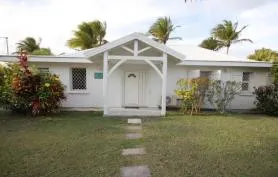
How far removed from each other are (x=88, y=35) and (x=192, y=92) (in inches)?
666

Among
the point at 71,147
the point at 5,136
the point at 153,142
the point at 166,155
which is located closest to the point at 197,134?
the point at 153,142

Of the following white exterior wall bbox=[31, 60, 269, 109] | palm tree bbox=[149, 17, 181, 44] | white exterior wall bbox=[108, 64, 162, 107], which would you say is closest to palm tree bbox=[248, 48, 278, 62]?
palm tree bbox=[149, 17, 181, 44]

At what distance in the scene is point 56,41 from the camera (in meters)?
28.0

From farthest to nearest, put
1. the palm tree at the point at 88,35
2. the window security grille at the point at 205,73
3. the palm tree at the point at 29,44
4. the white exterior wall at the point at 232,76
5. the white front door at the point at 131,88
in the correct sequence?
1. the palm tree at the point at 29,44
2. the palm tree at the point at 88,35
3. the window security grille at the point at 205,73
4. the white exterior wall at the point at 232,76
5. the white front door at the point at 131,88

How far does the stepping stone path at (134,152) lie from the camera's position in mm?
4043

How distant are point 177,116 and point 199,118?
3.12 ft

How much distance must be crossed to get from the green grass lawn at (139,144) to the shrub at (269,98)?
2.32 meters

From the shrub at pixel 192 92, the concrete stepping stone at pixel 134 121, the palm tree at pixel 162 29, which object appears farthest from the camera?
the palm tree at pixel 162 29

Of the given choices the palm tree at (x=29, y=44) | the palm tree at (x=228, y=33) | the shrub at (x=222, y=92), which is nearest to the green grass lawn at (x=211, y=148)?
the shrub at (x=222, y=92)

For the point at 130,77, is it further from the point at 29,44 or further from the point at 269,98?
the point at 29,44

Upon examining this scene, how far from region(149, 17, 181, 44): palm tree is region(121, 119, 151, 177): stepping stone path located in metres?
17.5

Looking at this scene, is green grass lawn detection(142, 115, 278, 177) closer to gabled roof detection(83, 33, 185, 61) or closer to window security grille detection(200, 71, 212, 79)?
gabled roof detection(83, 33, 185, 61)

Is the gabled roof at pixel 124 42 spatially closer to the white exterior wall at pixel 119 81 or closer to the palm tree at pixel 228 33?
the white exterior wall at pixel 119 81

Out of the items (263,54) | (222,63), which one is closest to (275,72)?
(222,63)
